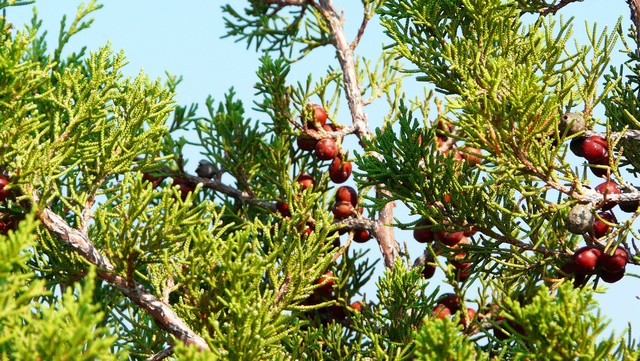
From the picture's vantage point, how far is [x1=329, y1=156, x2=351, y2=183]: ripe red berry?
558 cm

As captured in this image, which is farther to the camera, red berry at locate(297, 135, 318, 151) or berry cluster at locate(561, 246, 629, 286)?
red berry at locate(297, 135, 318, 151)

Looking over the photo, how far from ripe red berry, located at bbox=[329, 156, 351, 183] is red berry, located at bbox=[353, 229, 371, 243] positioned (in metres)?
0.38

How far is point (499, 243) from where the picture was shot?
4.53m

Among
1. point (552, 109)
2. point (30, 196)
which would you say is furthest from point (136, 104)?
point (552, 109)

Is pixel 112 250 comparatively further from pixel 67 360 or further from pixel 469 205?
pixel 469 205

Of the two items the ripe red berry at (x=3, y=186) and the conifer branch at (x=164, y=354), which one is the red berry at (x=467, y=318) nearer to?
the conifer branch at (x=164, y=354)

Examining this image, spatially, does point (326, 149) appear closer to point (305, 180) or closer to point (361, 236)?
point (305, 180)

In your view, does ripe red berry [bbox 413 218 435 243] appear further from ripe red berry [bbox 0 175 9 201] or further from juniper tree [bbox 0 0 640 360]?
ripe red berry [bbox 0 175 9 201]

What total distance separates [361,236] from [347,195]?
35cm

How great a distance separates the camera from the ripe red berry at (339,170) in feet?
18.3

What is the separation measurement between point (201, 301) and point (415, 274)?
124 cm

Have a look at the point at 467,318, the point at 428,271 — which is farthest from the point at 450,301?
the point at 428,271

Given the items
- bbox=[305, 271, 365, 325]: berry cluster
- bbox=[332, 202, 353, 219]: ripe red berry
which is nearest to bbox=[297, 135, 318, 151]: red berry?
bbox=[332, 202, 353, 219]: ripe red berry

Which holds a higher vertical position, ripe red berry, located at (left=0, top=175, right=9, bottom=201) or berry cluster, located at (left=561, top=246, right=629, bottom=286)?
berry cluster, located at (left=561, top=246, right=629, bottom=286)
